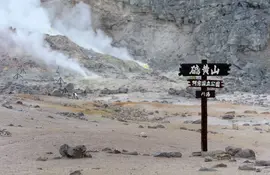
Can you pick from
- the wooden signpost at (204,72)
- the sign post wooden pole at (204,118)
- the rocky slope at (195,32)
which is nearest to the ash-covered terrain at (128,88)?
the rocky slope at (195,32)

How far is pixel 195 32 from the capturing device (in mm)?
58438

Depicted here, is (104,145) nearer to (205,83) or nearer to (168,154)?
(168,154)

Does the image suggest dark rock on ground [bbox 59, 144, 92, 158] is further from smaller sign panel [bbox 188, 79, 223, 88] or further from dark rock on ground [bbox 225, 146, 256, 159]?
dark rock on ground [bbox 225, 146, 256, 159]

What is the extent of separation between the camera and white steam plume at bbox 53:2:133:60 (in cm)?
5947

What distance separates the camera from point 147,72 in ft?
160

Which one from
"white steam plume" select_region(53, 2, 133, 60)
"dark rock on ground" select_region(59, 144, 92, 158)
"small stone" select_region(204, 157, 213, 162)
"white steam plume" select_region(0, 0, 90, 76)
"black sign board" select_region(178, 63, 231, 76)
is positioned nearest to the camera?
"dark rock on ground" select_region(59, 144, 92, 158)

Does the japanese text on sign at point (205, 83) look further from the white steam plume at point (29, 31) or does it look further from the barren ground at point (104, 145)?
the white steam plume at point (29, 31)

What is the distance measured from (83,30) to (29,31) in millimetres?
12359

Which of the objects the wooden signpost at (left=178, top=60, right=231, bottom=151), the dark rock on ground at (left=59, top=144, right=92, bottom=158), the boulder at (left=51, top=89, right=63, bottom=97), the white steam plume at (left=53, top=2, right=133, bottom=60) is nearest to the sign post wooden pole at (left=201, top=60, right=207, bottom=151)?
the wooden signpost at (left=178, top=60, right=231, bottom=151)

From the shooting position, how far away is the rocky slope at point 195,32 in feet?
174

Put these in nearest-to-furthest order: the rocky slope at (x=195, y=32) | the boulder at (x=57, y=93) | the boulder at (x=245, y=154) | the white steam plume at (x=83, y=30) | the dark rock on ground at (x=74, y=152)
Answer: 1. the dark rock on ground at (x=74, y=152)
2. the boulder at (x=245, y=154)
3. the boulder at (x=57, y=93)
4. the rocky slope at (x=195, y=32)
5. the white steam plume at (x=83, y=30)

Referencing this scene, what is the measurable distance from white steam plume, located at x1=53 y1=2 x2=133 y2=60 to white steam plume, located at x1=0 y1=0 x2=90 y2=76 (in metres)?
2.20

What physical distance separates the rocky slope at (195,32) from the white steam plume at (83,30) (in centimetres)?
126

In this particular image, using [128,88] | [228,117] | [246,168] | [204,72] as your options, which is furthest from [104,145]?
[128,88]
